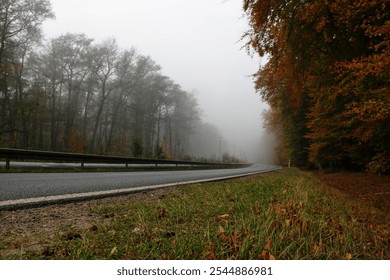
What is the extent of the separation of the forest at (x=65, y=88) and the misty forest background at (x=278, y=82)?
0.12 meters

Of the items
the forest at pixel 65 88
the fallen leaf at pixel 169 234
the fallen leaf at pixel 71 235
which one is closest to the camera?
the fallen leaf at pixel 71 235

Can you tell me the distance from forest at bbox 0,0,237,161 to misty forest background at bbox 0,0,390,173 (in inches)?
4.6

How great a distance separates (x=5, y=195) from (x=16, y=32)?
2225 centimetres

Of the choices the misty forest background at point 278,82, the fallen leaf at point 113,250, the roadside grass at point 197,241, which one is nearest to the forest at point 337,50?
Result: the misty forest background at point 278,82

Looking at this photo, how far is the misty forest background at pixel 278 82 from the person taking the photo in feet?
22.8

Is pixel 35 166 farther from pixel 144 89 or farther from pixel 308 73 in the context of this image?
pixel 144 89

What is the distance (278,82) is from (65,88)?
29539 millimetres

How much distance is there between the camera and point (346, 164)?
776 inches

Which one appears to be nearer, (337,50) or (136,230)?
(136,230)

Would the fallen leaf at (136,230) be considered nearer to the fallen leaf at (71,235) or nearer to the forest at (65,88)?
the fallen leaf at (71,235)

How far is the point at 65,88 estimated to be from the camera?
36594mm

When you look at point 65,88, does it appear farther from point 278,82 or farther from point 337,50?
point 337,50

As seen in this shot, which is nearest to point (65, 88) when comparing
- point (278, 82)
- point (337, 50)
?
point (278, 82)
